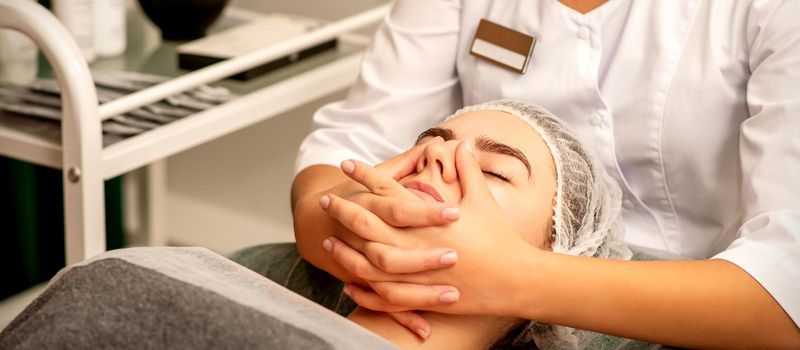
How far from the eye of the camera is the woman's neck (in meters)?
1.26

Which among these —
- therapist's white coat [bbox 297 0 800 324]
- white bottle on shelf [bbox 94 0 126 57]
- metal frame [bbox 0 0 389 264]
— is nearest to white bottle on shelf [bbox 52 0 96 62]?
white bottle on shelf [bbox 94 0 126 57]

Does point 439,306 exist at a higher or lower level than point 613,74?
lower

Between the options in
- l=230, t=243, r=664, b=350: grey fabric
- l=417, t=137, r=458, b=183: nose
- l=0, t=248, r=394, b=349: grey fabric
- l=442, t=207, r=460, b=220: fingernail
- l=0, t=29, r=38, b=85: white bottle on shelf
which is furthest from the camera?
l=0, t=29, r=38, b=85: white bottle on shelf

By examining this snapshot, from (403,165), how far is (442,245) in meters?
0.17

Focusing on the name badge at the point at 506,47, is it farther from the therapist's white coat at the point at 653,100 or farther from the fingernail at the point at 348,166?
the fingernail at the point at 348,166

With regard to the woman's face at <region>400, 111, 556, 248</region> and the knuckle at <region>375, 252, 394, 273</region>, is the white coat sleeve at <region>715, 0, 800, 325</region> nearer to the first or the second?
the woman's face at <region>400, 111, 556, 248</region>

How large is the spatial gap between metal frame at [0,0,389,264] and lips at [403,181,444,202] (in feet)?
2.21

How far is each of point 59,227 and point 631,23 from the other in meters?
1.79

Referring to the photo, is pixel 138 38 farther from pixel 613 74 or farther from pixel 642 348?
pixel 642 348

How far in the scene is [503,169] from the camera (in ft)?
4.30

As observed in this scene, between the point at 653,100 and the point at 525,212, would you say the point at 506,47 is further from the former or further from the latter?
the point at 525,212

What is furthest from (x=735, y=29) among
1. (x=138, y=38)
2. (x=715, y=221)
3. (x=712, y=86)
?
(x=138, y=38)

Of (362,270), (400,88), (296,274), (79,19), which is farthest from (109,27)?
(362,270)

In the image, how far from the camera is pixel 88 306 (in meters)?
1.10
